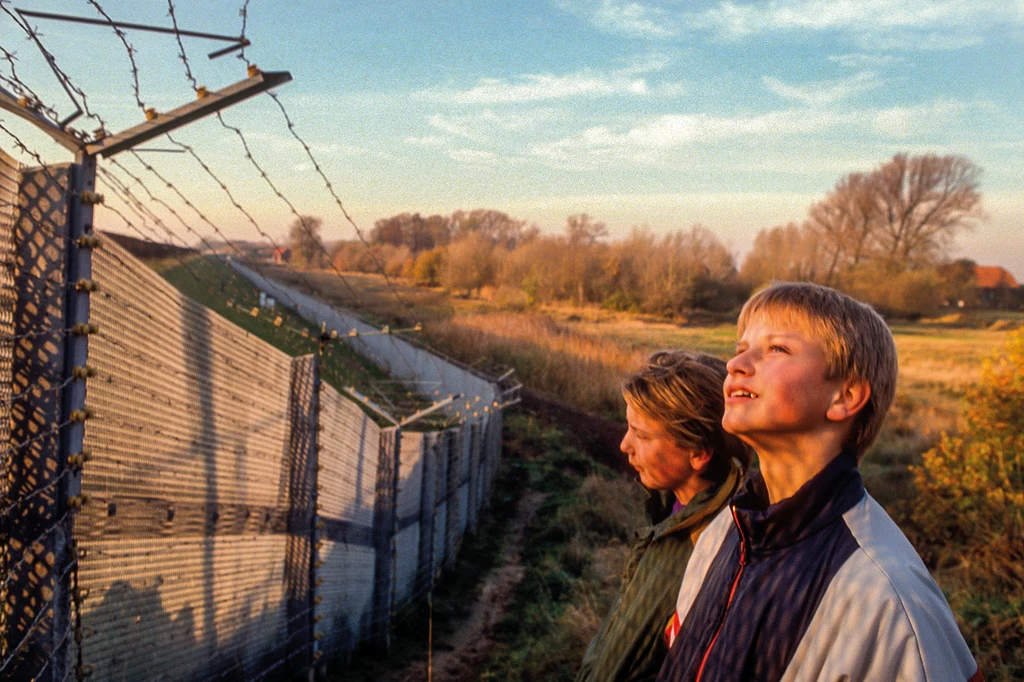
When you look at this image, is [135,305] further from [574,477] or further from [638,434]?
[574,477]

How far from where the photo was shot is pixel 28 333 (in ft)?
7.47

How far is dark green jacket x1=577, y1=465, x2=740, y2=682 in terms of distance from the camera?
2.15m

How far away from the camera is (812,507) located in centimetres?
155

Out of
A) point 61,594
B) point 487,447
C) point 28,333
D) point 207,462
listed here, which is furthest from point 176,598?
point 487,447

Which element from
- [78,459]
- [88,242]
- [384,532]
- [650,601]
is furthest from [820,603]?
[384,532]

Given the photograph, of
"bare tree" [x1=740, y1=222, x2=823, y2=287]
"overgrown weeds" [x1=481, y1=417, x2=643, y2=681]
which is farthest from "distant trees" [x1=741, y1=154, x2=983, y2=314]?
"overgrown weeds" [x1=481, y1=417, x2=643, y2=681]

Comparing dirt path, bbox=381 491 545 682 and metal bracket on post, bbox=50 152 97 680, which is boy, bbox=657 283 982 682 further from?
dirt path, bbox=381 491 545 682

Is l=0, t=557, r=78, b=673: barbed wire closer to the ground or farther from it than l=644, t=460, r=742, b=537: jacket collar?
closer to the ground

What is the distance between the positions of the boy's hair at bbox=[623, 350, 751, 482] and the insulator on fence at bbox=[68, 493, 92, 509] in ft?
5.09

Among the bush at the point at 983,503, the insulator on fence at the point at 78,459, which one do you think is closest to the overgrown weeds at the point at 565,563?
the bush at the point at 983,503

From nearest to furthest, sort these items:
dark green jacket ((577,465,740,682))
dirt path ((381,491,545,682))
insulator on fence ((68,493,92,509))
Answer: dark green jacket ((577,465,740,682)) < insulator on fence ((68,493,92,509)) < dirt path ((381,491,545,682))

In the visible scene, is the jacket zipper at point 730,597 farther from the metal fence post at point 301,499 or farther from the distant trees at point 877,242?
the distant trees at point 877,242

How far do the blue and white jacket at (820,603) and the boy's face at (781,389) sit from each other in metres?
0.11

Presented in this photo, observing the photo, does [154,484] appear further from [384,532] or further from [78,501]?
[384,532]
